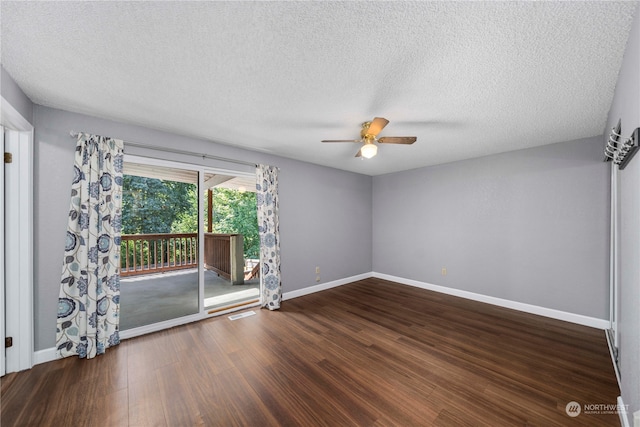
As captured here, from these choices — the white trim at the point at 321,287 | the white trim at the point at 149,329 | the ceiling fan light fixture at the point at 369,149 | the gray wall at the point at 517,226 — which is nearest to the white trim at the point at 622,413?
the gray wall at the point at 517,226

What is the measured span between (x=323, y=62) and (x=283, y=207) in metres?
2.58

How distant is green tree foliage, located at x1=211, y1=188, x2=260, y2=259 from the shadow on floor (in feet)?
2.78

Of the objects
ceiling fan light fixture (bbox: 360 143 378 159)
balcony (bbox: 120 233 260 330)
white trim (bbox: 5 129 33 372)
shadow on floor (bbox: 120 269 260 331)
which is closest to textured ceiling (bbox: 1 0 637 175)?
ceiling fan light fixture (bbox: 360 143 378 159)

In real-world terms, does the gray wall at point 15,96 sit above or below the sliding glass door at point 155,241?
above

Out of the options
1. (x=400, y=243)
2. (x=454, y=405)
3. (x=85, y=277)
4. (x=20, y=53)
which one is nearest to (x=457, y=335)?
(x=454, y=405)

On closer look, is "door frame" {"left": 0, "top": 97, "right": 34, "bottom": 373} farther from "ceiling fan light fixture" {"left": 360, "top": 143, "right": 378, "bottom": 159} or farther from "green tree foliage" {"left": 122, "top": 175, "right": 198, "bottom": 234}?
"ceiling fan light fixture" {"left": 360, "top": 143, "right": 378, "bottom": 159}

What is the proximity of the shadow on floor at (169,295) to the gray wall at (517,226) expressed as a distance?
3.31 metres

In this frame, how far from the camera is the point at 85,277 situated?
2273mm

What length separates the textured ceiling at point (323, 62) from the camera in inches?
47.4

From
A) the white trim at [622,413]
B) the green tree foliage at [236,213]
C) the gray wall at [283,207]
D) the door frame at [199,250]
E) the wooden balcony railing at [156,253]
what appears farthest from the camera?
the green tree foliage at [236,213]

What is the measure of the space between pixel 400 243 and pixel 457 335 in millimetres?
2333

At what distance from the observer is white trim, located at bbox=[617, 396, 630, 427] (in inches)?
55.7

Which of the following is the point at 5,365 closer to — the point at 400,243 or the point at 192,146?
the point at 192,146

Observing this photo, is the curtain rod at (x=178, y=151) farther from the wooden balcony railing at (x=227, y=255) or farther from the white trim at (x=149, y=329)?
the white trim at (x=149, y=329)
